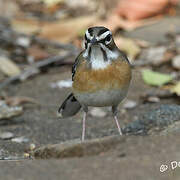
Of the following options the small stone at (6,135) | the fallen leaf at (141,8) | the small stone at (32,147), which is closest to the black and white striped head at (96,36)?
the small stone at (32,147)

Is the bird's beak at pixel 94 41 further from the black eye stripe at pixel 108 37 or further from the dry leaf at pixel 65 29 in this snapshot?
the dry leaf at pixel 65 29

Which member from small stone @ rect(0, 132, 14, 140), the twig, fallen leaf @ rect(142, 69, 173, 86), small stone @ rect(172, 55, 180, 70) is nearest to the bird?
small stone @ rect(0, 132, 14, 140)

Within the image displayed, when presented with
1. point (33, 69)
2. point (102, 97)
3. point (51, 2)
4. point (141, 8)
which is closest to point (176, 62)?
point (33, 69)

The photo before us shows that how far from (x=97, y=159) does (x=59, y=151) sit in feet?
1.42

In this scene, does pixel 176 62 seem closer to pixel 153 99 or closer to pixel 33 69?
pixel 153 99

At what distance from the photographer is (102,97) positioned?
16.7 ft

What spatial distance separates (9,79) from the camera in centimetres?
791

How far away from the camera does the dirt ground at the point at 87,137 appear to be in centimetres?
382

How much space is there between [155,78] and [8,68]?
Result: 2.09 metres

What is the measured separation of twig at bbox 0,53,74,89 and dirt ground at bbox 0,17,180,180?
93 millimetres

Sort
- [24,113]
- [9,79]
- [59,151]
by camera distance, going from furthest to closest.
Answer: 1. [9,79]
2. [24,113]
3. [59,151]

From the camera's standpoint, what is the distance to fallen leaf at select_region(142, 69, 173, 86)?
7609 millimetres

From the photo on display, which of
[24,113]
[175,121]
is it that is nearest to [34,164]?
[175,121]

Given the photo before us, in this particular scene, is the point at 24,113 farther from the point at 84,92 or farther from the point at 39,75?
the point at 84,92
